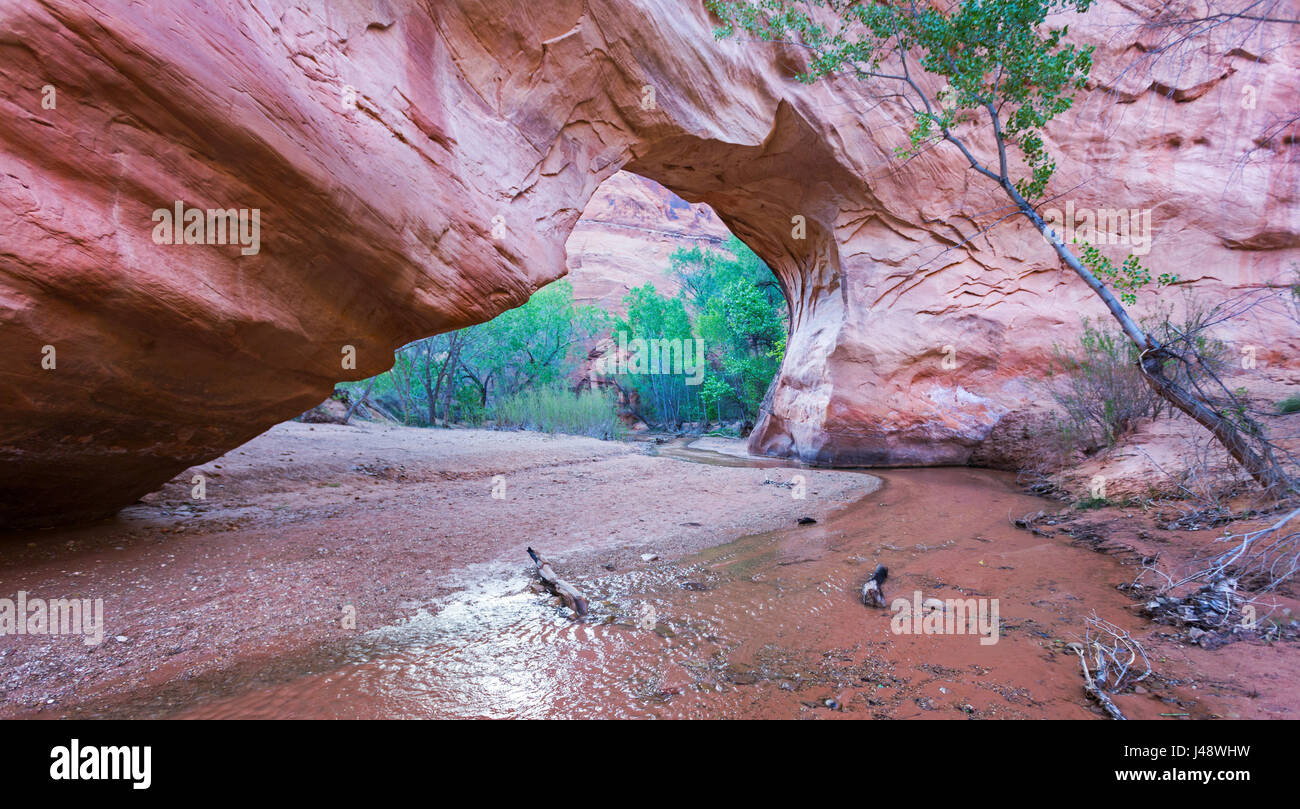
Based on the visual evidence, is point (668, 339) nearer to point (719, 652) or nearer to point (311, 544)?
point (311, 544)

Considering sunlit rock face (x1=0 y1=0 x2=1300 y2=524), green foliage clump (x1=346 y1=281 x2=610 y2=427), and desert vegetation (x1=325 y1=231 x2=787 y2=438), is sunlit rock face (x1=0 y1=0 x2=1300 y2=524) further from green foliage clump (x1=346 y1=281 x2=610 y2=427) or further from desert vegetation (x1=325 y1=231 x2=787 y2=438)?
green foliage clump (x1=346 y1=281 x2=610 y2=427)

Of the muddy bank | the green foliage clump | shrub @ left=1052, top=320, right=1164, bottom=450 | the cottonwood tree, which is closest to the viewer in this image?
the muddy bank

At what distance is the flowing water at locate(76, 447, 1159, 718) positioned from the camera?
2010mm

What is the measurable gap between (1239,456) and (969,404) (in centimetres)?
519

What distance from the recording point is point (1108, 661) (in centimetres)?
229

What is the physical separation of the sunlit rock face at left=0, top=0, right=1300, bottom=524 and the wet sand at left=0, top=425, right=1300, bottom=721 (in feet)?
4.32

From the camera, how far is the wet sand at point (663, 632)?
2018 mm

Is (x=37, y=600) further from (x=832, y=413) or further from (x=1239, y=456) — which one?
(x=832, y=413)

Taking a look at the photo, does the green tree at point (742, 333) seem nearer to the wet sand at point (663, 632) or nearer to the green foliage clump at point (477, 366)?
the green foliage clump at point (477, 366)

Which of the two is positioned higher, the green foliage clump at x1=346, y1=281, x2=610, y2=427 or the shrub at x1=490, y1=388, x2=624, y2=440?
the green foliage clump at x1=346, y1=281, x2=610, y2=427

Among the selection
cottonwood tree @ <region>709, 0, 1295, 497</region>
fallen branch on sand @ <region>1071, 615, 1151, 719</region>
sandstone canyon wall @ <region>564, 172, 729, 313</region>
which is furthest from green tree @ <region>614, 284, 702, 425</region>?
fallen branch on sand @ <region>1071, 615, 1151, 719</region>

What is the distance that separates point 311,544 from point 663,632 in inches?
107

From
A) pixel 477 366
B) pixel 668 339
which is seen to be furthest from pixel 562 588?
pixel 668 339

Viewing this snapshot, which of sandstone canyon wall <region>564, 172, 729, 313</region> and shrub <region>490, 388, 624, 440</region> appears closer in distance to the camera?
shrub <region>490, 388, 624, 440</region>
